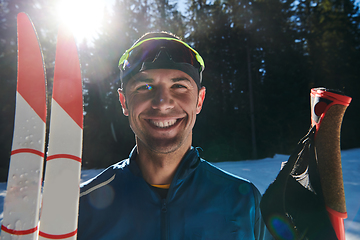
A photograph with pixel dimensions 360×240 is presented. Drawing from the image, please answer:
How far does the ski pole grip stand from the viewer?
1053mm

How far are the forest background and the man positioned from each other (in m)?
14.1

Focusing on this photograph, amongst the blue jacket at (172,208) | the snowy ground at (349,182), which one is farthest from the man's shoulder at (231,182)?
the snowy ground at (349,182)

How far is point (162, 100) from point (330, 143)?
115 cm

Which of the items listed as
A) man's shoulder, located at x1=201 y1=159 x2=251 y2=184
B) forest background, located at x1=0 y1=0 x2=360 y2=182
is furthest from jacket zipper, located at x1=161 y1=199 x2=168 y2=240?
forest background, located at x1=0 y1=0 x2=360 y2=182

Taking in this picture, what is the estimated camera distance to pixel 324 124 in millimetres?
1094

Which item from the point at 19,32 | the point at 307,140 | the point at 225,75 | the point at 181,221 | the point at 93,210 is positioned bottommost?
the point at 181,221

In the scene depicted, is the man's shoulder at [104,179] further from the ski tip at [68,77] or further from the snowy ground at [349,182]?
the snowy ground at [349,182]

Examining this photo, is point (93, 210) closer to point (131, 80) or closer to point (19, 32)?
point (131, 80)

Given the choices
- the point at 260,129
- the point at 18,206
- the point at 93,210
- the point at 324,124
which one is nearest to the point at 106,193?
the point at 93,210

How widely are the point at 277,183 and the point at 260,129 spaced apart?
17.5 meters

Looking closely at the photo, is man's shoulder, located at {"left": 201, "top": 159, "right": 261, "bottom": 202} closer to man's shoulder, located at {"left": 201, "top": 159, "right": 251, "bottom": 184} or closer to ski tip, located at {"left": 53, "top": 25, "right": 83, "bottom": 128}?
man's shoulder, located at {"left": 201, "top": 159, "right": 251, "bottom": 184}

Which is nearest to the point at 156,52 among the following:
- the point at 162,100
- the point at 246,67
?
the point at 162,100

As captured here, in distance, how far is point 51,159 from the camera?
52.3 inches

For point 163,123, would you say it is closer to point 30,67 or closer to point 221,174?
point 221,174
